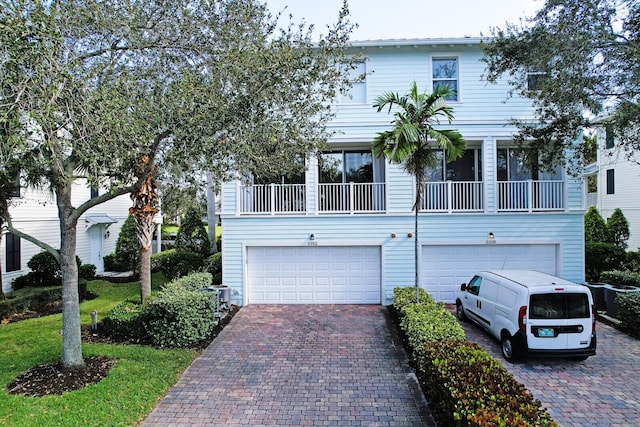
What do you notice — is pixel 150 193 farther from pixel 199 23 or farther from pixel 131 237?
pixel 131 237

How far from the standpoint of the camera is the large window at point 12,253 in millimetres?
14289

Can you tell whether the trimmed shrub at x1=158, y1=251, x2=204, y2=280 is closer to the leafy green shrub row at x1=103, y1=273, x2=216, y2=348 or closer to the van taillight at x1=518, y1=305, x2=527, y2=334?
the leafy green shrub row at x1=103, y1=273, x2=216, y2=348

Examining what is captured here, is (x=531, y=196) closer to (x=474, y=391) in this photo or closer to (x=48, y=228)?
(x=474, y=391)

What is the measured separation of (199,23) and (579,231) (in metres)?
13.0

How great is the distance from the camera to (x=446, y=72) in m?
12.8

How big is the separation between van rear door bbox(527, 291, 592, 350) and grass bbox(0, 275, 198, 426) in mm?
7104

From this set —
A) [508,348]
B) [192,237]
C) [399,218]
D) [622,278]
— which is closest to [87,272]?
[192,237]

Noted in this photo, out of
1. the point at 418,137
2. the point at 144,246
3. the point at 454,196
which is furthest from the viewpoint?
the point at 454,196

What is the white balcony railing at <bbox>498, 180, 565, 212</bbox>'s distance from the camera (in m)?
12.4

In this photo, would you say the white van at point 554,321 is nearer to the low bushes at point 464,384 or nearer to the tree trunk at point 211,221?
the low bushes at point 464,384

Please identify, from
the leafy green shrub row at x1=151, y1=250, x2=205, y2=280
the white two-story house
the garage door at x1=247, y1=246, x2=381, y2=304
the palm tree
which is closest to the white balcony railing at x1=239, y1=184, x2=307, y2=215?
the garage door at x1=247, y1=246, x2=381, y2=304

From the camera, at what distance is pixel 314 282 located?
12.9m

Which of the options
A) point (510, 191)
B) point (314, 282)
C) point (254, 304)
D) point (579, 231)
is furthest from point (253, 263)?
point (579, 231)

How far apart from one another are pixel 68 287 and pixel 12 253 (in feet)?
35.4
